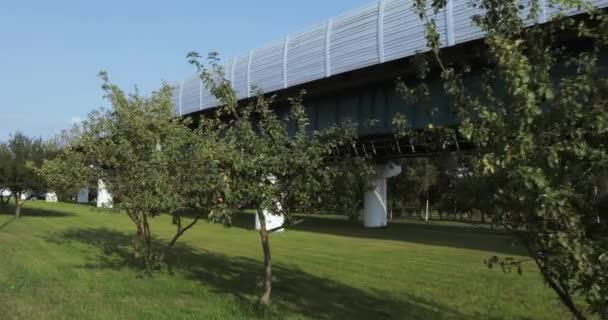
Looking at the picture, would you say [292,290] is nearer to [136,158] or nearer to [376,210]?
[136,158]

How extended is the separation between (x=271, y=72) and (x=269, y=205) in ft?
75.5

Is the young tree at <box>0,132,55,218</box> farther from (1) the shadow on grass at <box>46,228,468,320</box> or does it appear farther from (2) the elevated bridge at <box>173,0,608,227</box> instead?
(1) the shadow on grass at <box>46,228,468,320</box>

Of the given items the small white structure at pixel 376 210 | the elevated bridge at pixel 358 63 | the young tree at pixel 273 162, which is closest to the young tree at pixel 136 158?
the young tree at pixel 273 162

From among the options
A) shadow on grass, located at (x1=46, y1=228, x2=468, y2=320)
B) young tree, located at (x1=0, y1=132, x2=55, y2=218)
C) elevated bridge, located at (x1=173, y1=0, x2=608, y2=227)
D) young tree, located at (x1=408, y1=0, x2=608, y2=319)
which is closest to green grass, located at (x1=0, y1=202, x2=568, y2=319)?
shadow on grass, located at (x1=46, y1=228, x2=468, y2=320)

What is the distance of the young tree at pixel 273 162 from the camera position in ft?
31.5

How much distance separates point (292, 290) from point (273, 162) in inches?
162

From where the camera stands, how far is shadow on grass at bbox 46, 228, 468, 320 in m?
10.7

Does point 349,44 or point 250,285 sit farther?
point 349,44

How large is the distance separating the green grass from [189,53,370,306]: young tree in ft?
5.42

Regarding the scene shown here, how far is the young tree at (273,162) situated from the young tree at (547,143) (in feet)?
14.1

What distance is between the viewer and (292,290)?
12812 millimetres

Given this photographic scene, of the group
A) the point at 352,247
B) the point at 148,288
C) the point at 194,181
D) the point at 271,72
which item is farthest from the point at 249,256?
the point at 271,72

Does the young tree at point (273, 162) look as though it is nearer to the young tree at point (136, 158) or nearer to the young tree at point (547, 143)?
the young tree at point (136, 158)

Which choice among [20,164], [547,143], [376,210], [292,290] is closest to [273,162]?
[292,290]
